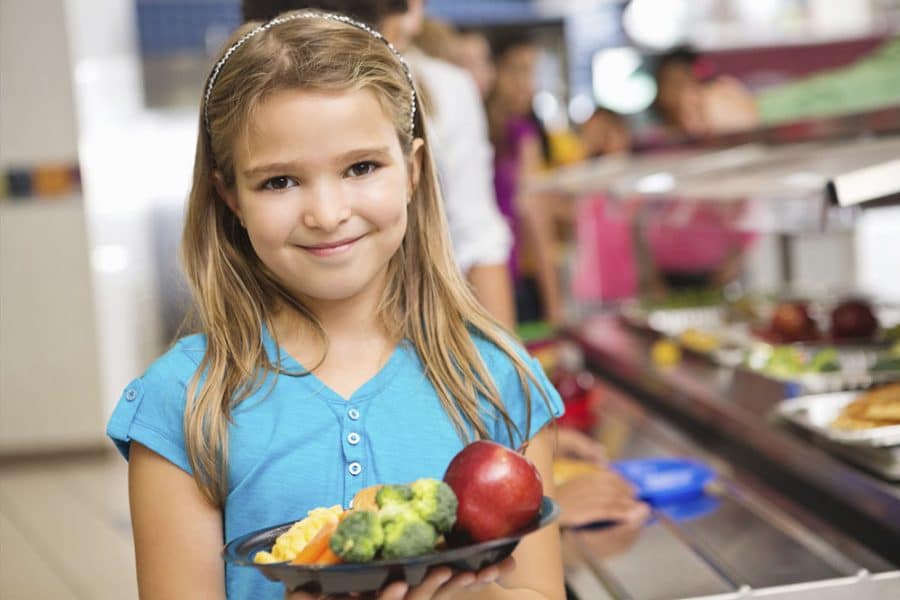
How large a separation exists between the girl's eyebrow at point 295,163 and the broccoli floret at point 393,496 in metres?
0.48

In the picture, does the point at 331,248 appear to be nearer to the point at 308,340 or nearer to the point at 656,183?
the point at 308,340

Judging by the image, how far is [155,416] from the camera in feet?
Answer: 5.51

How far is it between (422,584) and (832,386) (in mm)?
1843

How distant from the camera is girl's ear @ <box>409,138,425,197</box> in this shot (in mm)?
1849

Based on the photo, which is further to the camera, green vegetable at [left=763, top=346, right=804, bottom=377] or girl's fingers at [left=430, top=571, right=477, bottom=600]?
green vegetable at [left=763, top=346, right=804, bottom=377]

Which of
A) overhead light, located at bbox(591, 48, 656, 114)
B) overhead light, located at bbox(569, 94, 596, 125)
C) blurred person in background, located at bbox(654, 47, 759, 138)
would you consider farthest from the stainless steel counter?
overhead light, located at bbox(591, 48, 656, 114)

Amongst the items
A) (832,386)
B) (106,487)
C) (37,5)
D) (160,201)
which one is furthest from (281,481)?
(160,201)

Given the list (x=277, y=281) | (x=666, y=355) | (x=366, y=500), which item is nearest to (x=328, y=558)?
(x=366, y=500)

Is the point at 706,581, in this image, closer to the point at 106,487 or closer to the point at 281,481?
the point at 281,481

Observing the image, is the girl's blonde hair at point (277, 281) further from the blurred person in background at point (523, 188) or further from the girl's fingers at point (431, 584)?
the blurred person in background at point (523, 188)

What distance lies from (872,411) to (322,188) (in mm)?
1338

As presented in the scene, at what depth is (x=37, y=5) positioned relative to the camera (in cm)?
736

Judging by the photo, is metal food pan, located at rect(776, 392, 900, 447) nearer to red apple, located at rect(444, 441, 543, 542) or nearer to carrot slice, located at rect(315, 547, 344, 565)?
red apple, located at rect(444, 441, 543, 542)

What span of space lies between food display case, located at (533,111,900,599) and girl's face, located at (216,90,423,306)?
2.45 feet
